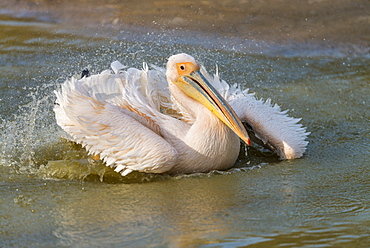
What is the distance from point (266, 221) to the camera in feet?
10.2

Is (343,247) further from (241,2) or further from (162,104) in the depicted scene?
(241,2)

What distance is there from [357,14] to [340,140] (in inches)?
181

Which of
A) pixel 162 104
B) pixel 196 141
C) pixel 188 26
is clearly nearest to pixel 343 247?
pixel 196 141

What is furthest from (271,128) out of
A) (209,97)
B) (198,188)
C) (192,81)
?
(198,188)

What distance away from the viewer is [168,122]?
13.4 feet

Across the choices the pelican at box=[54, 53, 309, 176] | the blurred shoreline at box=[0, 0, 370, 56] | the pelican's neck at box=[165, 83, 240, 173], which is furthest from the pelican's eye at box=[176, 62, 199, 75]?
the blurred shoreline at box=[0, 0, 370, 56]

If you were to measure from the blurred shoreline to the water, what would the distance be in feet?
5.34

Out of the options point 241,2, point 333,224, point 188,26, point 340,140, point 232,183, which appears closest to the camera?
point 333,224

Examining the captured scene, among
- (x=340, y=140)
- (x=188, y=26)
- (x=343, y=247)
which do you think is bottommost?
(x=343, y=247)

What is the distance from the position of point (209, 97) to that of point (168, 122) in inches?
14.1

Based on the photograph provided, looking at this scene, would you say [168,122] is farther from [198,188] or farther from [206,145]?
[198,188]

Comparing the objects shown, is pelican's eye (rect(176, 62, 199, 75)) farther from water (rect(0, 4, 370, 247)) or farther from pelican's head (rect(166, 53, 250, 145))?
water (rect(0, 4, 370, 247))

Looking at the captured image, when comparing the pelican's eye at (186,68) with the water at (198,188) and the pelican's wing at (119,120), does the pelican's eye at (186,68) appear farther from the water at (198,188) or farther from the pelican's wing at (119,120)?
the water at (198,188)

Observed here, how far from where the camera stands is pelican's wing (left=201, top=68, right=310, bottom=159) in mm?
4309
